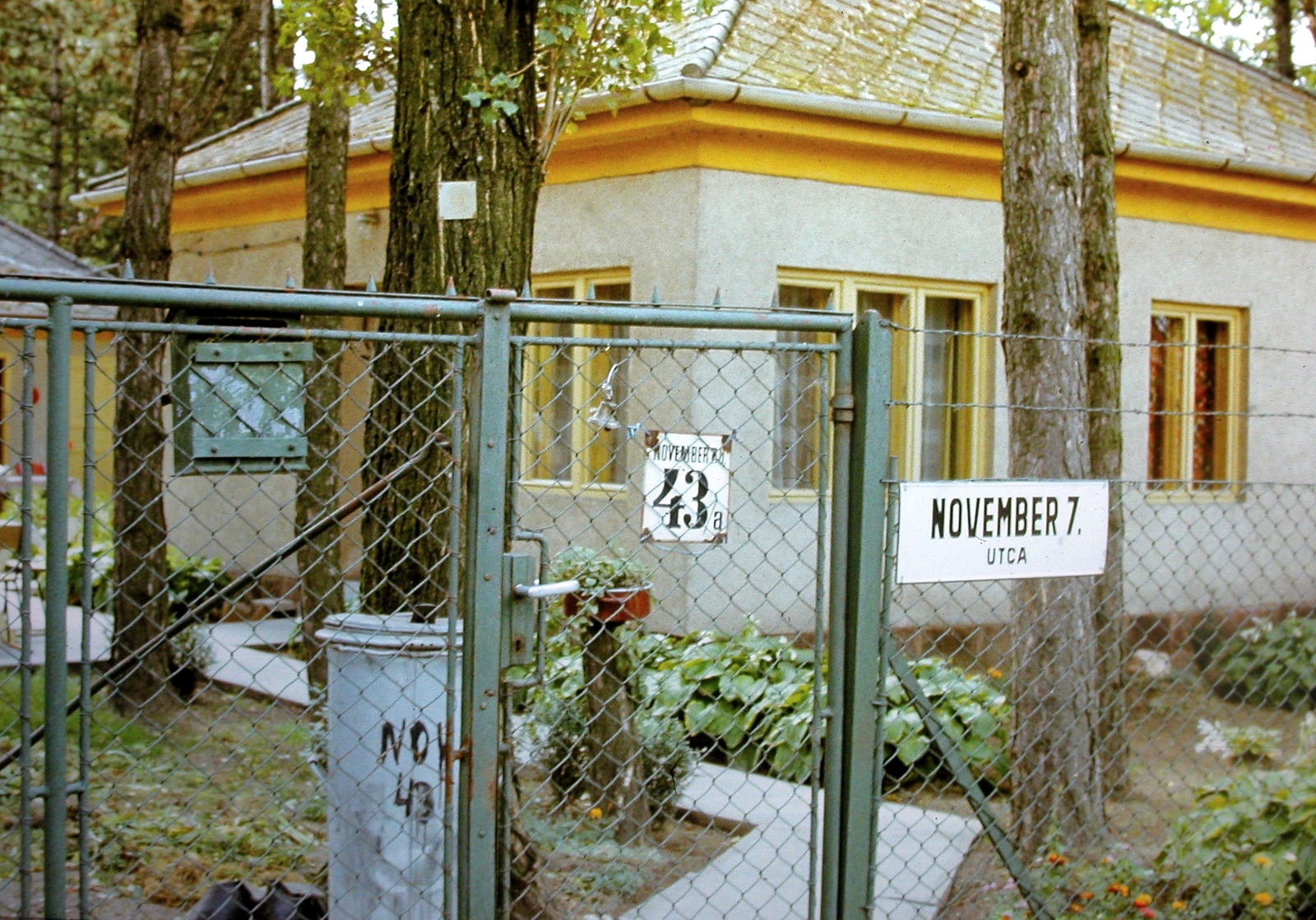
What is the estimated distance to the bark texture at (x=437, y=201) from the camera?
13.4ft

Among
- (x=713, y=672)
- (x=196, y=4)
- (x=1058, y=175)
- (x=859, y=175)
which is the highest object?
(x=196, y=4)

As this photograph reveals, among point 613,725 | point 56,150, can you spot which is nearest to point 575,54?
point 613,725

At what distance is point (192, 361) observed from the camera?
2855mm

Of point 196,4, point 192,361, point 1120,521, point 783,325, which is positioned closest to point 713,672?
point 1120,521

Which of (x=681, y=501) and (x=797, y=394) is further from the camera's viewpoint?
(x=797, y=394)

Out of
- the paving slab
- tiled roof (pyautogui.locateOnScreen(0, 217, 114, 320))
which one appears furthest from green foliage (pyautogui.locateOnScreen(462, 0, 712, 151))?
tiled roof (pyautogui.locateOnScreen(0, 217, 114, 320))

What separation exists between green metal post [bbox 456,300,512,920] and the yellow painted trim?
586 centimetres

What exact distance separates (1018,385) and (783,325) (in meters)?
2.49

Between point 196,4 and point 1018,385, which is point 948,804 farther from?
point 196,4

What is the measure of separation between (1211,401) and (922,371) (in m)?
3.39

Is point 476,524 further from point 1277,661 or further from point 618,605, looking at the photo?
point 1277,661

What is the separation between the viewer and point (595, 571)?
536cm

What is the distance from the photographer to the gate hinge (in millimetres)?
3340

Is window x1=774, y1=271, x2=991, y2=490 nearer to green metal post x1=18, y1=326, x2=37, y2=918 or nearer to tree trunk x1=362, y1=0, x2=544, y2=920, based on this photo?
tree trunk x1=362, y1=0, x2=544, y2=920
